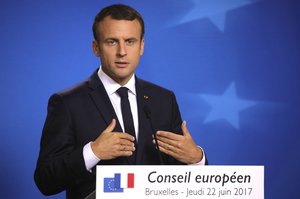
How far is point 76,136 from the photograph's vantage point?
1.88 m

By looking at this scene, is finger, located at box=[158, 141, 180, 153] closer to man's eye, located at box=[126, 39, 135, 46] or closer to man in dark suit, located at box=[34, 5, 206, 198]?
man in dark suit, located at box=[34, 5, 206, 198]

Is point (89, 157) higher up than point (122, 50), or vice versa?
point (122, 50)

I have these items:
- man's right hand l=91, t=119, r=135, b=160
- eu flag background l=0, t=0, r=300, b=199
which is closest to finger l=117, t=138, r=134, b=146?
man's right hand l=91, t=119, r=135, b=160

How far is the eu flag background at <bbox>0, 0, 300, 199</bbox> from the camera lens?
2744 mm

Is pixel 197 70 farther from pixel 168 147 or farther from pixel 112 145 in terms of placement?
pixel 112 145

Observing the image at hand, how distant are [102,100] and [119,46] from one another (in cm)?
22

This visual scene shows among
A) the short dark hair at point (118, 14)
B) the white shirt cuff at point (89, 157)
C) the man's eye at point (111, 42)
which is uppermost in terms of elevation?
the short dark hair at point (118, 14)

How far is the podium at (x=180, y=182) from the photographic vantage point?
1332mm

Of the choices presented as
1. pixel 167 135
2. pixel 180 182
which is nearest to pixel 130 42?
pixel 167 135

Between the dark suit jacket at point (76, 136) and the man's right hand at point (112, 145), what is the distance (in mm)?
81

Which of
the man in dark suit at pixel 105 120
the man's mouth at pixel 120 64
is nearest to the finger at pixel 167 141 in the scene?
the man in dark suit at pixel 105 120

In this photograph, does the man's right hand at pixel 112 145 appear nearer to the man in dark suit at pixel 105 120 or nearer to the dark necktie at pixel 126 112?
the man in dark suit at pixel 105 120
